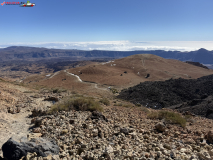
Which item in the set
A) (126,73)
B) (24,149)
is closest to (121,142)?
(24,149)

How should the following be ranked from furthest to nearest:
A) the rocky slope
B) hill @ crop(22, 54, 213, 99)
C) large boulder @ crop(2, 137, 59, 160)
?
hill @ crop(22, 54, 213, 99)
large boulder @ crop(2, 137, 59, 160)
the rocky slope

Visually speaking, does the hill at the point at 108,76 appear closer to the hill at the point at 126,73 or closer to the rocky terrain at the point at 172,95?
the hill at the point at 126,73

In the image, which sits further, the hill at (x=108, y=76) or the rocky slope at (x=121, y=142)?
the hill at (x=108, y=76)

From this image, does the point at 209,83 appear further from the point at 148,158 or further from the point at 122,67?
the point at 122,67

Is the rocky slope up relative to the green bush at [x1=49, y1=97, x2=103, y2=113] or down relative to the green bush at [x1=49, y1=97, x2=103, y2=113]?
up

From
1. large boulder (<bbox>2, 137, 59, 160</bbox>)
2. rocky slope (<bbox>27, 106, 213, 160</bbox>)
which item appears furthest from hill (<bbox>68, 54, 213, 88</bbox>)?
large boulder (<bbox>2, 137, 59, 160</bbox>)

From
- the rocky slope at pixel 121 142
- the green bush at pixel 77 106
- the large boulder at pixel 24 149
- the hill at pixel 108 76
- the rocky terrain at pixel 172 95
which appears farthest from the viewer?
the hill at pixel 108 76

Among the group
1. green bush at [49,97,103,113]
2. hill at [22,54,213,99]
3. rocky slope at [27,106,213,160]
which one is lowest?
hill at [22,54,213,99]

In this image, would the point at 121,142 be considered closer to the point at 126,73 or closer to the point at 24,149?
the point at 24,149

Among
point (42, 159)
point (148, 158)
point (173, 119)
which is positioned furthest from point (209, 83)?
point (42, 159)

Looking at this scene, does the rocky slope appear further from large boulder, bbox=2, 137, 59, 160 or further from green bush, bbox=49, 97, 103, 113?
green bush, bbox=49, 97, 103, 113

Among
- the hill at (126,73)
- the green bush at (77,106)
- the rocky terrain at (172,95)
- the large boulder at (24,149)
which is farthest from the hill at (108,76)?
the large boulder at (24,149)
